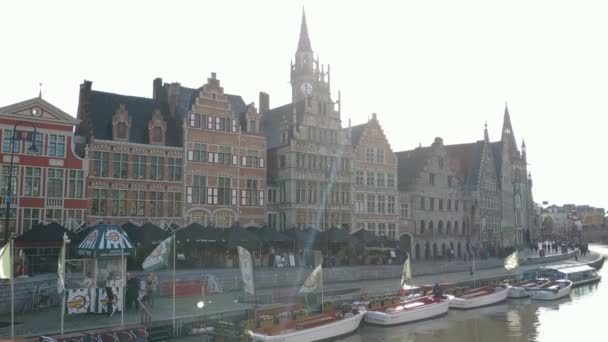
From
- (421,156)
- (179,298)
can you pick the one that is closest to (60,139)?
(179,298)

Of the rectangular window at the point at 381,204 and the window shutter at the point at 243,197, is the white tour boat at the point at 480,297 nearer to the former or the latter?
the rectangular window at the point at 381,204

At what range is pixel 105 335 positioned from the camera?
19.5 metres

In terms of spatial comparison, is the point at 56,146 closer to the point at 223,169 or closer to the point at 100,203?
the point at 100,203

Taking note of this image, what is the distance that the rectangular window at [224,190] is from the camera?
45.5 m

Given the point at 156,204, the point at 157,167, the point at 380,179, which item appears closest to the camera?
the point at 156,204

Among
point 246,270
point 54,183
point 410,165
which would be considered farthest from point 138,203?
point 410,165

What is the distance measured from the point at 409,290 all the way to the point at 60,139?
25.1 metres

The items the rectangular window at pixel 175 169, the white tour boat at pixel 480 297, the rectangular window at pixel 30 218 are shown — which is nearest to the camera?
the white tour boat at pixel 480 297

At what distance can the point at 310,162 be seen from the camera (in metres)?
50.7

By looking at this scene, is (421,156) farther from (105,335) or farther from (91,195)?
(105,335)

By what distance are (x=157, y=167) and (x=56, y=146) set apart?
7.39 meters

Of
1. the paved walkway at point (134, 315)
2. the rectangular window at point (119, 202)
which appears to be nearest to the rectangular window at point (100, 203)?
the rectangular window at point (119, 202)

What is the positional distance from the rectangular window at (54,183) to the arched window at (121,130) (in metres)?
4.89

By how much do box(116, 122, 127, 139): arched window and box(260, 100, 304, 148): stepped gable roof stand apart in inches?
575
